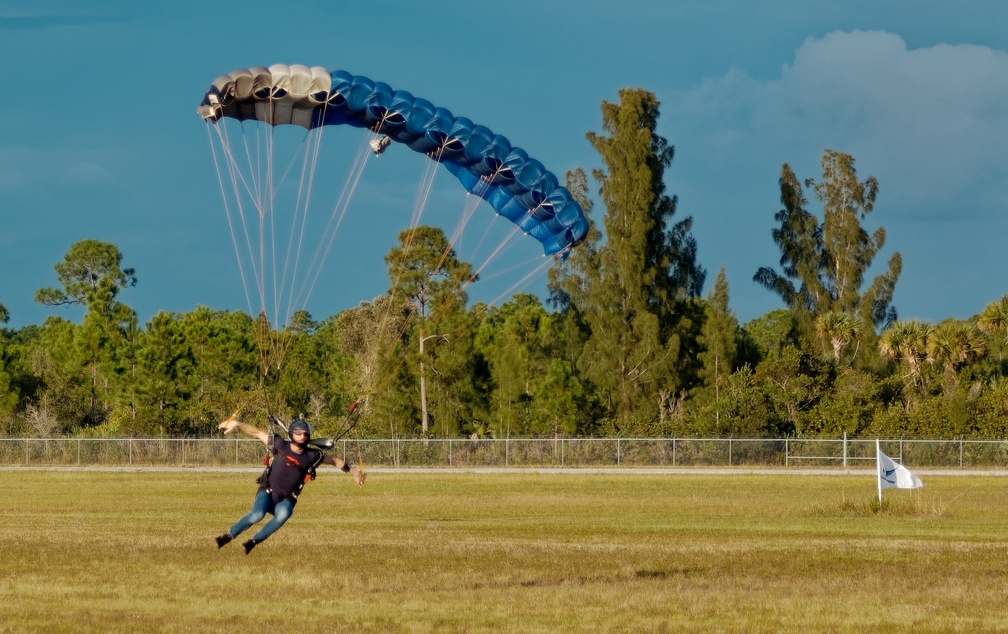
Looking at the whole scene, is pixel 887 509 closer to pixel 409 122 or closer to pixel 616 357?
pixel 409 122

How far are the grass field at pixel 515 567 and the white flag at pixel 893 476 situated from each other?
30.3 inches

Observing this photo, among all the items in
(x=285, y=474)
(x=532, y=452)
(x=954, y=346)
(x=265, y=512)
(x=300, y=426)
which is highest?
(x=954, y=346)

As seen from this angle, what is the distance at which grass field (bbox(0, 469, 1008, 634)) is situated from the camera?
13008mm

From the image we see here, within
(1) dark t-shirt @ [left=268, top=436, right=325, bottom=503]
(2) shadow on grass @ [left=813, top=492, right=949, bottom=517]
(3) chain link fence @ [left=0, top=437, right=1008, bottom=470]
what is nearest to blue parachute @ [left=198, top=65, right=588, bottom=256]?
(1) dark t-shirt @ [left=268, top=436, right=325, bottom=503]

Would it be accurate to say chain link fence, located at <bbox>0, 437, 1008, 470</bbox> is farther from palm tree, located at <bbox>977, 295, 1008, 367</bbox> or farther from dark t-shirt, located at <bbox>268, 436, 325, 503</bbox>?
dark t-shirt, located at <bbox>268, 436, 325, 503</bbox>

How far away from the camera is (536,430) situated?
64.4 metres

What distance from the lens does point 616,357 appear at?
6762 centimetres

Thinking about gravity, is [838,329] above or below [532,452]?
above

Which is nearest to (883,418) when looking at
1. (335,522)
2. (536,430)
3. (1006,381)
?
(1006,381)

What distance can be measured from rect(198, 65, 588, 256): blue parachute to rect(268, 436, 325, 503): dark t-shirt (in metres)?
8.80

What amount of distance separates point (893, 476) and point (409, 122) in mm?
13131

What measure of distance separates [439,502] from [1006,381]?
3361 centimetres

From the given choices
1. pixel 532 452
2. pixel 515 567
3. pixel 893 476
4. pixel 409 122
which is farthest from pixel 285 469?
pixel 532 452

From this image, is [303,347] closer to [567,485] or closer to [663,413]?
[663,413]
